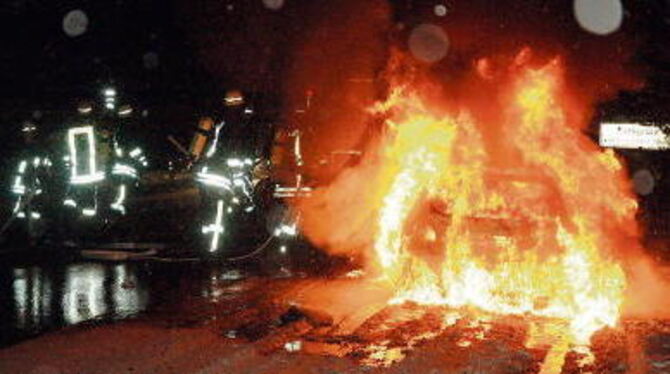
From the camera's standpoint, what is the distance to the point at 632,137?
18.6 meters

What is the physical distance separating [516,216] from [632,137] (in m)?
11.0

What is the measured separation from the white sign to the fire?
937cm

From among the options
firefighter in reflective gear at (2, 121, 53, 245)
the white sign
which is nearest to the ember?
firefighter in reflective gear at (2, 121, 53, 245)

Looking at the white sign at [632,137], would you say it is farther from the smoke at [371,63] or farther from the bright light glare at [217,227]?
the bright light glare at [217,227]

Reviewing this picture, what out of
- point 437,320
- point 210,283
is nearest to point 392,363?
point 437,320

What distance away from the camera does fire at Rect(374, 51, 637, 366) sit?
29.1 ft

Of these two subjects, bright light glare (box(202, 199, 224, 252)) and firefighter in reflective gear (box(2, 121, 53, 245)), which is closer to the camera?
bright light glare (box(202, 199, 224, 252))

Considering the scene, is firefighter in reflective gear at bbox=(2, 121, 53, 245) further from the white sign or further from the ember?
the white sign

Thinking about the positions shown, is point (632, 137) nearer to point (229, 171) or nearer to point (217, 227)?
point (229, 171)

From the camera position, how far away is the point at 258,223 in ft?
47.4

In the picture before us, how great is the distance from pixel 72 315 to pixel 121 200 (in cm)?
622

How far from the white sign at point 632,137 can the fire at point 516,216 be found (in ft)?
30.8

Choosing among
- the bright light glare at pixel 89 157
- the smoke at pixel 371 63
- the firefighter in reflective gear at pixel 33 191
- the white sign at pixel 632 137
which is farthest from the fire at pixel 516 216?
the white sign at pixel 632 137

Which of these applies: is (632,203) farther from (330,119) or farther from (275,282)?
(330,119)
